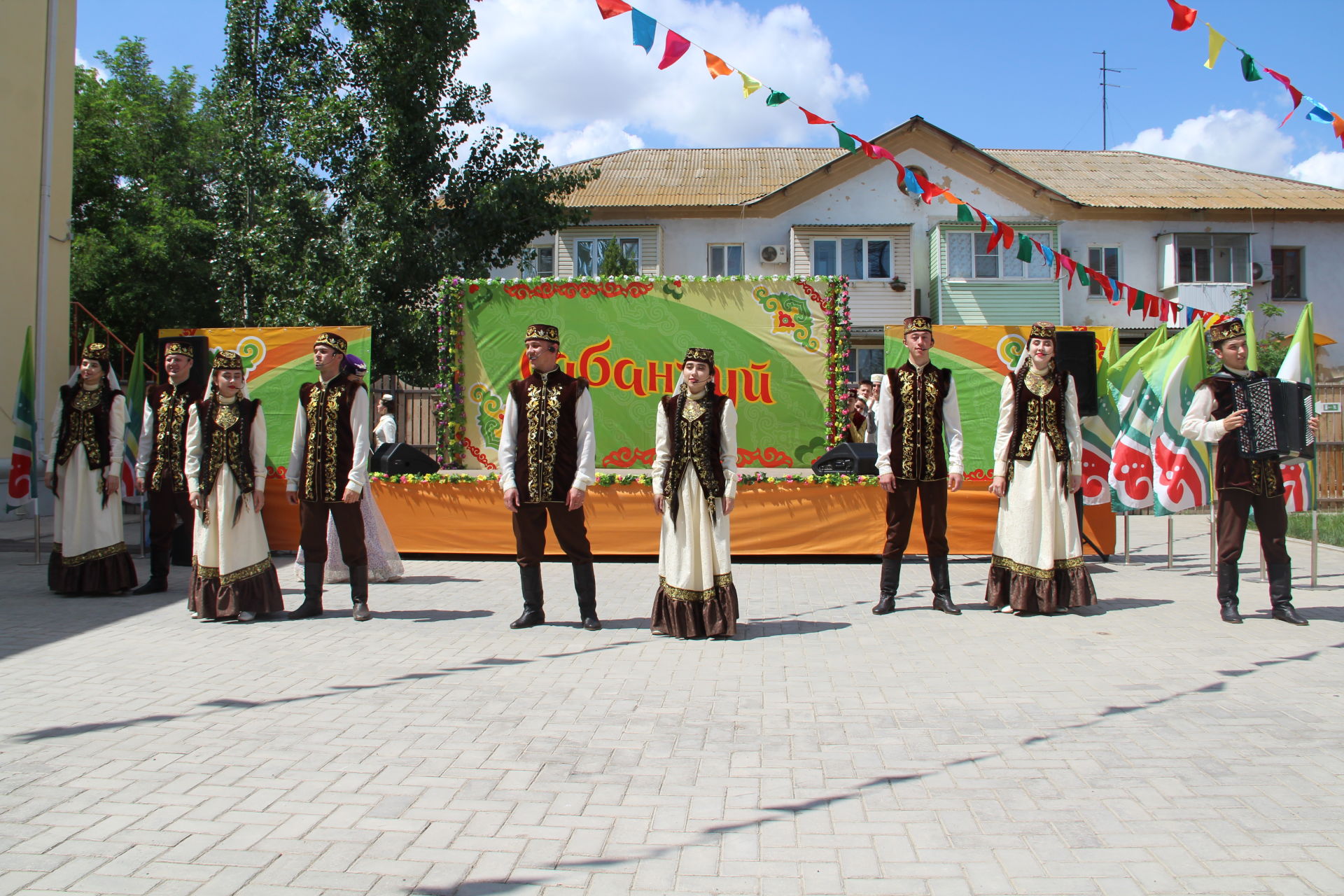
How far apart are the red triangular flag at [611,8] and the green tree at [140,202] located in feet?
67.6

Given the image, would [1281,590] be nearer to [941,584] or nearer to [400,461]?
[941,584]

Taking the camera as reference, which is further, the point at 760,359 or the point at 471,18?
the point at 471,18

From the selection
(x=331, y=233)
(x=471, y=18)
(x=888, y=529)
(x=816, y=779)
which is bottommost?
(x=816, y=779)

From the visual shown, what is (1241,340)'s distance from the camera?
6891mm

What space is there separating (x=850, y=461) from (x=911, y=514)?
3.09 m

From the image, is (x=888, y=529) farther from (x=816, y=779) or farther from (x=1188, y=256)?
(x=1188, y=256)

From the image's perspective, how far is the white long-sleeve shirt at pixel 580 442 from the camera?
6.49 metres

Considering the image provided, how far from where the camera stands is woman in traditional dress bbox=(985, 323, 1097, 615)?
708 centimetres

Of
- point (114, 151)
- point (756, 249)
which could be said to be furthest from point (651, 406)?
point (114, 151)

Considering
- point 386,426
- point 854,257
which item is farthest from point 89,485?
point 854,257

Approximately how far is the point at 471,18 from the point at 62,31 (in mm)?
7412

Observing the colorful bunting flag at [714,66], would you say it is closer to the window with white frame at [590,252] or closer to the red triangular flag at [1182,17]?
the red triangular flag at [1182,17]

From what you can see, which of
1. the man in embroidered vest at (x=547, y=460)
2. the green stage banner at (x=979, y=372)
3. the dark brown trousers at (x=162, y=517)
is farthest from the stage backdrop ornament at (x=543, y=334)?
the green stage banner at (x=979, y=372)

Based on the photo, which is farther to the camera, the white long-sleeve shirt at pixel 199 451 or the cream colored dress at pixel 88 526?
the cream colored dress at pixel 88 526
